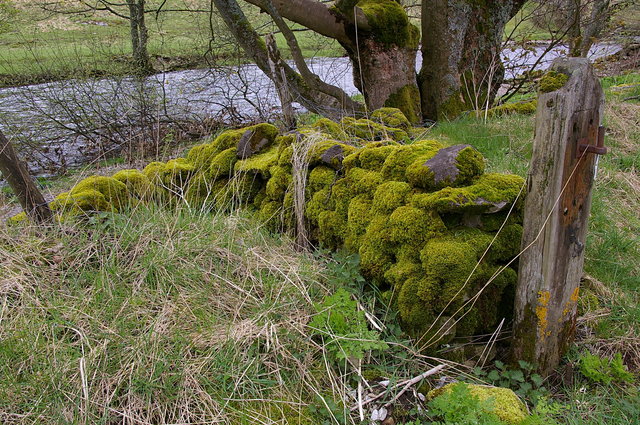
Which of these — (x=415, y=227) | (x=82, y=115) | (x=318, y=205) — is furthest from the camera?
(x=82, y=115)

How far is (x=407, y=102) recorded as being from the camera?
23.7 ft

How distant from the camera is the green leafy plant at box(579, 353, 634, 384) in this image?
262 cm

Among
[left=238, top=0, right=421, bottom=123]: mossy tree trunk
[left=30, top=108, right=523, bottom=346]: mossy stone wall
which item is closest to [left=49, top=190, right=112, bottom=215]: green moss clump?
[left=30, top=108, right=523, bottom=346]: mossy stone wall

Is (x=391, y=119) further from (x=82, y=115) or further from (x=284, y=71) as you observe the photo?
(x=82, y=115)

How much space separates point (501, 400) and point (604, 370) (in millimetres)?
862

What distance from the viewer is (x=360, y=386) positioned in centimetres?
249

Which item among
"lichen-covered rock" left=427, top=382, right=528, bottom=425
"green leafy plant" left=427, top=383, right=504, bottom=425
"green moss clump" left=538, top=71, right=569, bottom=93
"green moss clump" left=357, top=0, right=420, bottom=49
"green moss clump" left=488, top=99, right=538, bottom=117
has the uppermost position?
"green moss clump" left=357, top=0, right=420, bottom=49

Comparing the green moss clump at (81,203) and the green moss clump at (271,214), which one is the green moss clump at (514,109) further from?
the green moss clump at (81,203)

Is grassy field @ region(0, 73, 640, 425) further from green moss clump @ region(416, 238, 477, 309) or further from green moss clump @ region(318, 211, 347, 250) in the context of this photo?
green moss clump @ region(416, 238, 477, 309)

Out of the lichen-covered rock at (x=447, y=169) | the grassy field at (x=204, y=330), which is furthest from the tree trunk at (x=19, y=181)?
the lichen-covered rock at (x=447, y=169)

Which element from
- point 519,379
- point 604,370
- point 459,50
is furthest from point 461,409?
point 459,50

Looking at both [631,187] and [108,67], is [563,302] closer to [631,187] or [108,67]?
[631,187]

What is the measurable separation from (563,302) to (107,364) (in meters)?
2.57

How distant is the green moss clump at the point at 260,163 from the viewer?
4270mm
